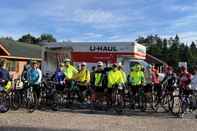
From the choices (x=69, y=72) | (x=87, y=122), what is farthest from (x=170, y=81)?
(x=87, y=122)

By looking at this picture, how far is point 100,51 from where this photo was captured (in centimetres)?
3142

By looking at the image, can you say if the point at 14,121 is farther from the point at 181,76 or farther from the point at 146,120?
the point at 181,76

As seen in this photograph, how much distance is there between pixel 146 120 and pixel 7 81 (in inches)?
191

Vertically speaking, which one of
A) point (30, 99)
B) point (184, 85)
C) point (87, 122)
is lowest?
point (87, 122)

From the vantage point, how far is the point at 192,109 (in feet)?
52.8

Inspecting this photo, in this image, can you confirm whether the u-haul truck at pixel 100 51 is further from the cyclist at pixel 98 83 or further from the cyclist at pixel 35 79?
the cyclist at pixel 35 79

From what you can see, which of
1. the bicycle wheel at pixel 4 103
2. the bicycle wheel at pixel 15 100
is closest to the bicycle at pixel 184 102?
the bicycle wheel at pixel 15 100

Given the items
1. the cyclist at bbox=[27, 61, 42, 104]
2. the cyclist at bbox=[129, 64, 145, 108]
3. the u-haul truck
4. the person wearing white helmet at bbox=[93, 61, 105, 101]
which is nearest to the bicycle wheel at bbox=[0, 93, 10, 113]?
the cyclist at bbox=[27, 61, 42, 104]

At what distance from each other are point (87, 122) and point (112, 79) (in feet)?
12.4

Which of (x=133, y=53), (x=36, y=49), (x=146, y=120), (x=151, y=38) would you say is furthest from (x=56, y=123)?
(x=151, y=38)

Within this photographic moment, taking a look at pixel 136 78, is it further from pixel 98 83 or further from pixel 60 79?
pixel 60 79

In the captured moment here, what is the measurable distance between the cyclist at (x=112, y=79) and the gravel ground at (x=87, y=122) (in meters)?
1.55

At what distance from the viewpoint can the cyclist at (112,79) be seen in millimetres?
16980

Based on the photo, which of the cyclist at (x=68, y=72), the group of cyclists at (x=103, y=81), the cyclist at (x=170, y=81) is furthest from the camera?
the cyclist at (x=68, y=72)
